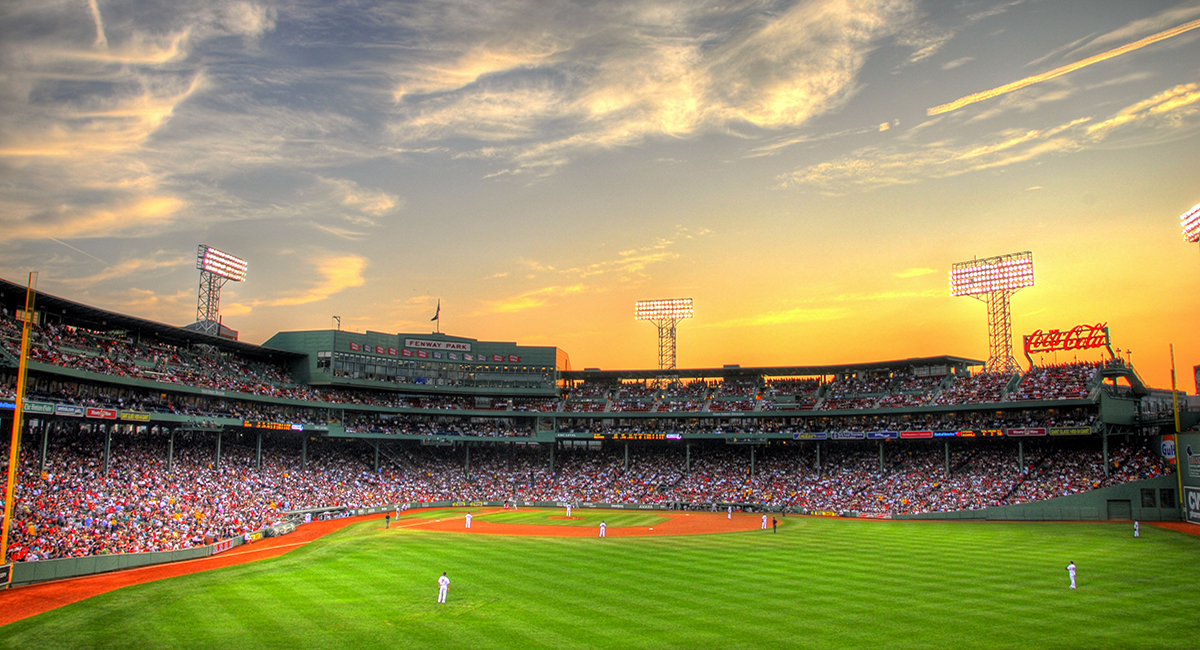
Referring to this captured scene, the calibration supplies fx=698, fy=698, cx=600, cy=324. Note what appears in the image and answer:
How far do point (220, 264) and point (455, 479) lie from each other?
3175 centimetres

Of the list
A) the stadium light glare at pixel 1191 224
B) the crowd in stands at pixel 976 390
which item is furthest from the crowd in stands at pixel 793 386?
the stadium light glare at pixel 1191 224

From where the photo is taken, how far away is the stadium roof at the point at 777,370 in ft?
243

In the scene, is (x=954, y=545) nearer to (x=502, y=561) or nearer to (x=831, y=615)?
(x=831, y=615)

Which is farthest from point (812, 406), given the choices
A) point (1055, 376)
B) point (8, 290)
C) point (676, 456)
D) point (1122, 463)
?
point (8, 290)

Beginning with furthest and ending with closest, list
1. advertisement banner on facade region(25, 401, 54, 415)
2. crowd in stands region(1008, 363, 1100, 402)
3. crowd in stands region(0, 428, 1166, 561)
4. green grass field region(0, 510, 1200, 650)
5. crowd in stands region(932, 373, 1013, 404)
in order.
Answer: crowd in stands region(932, 373, 1013, 404) < crowd in stands region(1008, 363, 1100, 402) < advertisement banner on facade region(25, 401, 54, 415) < crowd in stands region(0, 428, 1166, 561) < green grass field region(0, 510, 1200, 650)

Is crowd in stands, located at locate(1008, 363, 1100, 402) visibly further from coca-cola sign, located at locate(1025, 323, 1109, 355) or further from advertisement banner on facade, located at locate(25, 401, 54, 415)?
advertisement banner on facade, located at locate(25, 401, 54, 415)

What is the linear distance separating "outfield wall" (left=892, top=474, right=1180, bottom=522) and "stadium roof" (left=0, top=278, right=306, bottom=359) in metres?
68.4

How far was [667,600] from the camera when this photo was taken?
85.3 ft

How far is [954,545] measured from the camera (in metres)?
39.2

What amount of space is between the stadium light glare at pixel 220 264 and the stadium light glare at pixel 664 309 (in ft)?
148

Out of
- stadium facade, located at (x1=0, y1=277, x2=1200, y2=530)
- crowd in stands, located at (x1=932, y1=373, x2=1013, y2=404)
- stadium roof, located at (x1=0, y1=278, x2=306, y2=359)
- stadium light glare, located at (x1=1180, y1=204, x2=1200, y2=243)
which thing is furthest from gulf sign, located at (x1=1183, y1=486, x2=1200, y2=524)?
stadium roof, located at (x1=0, y1=278, x2=306, y2=359)

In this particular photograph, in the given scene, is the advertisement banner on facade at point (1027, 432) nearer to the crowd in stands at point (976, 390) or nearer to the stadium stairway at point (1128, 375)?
the crowd in stands at point (976, 390)

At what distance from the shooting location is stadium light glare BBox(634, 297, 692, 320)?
8731cm

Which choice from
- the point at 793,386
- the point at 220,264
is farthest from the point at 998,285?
the point at 220,264
